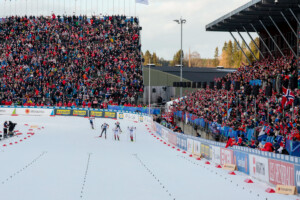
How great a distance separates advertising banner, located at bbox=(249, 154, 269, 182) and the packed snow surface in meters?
0.34

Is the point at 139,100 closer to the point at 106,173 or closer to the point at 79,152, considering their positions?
the point at 79,152

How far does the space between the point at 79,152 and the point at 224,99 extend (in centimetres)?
1281

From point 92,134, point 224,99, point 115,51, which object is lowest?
point 92,134

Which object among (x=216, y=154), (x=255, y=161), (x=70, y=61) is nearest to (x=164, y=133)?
(x=216, y=154)

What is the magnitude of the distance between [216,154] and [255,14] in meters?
20.8

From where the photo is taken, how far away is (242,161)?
755 inches

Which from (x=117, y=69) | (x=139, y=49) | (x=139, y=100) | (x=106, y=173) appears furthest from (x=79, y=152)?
(x=139, y=49)

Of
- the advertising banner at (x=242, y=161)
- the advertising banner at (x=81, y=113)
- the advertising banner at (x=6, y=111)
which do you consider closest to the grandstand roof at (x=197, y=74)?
the advertising banner at (x=81, y=113)

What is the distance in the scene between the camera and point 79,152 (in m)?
26.9

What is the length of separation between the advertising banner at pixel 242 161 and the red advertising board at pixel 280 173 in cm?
237

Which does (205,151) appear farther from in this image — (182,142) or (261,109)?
(261,109)

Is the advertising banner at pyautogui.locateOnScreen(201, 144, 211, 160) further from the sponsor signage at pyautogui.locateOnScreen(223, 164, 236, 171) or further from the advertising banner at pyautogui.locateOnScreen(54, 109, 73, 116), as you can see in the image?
the advertising banner at pyautogui.locateOnScreen(54, 109, 73, 116)

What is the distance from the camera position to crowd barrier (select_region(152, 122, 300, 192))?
15.0m

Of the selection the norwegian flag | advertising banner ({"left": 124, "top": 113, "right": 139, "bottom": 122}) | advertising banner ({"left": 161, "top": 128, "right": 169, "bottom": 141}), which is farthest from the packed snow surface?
advertising banner ({"left": 124, "top": 113, "right": 139, "bottom": 122})
